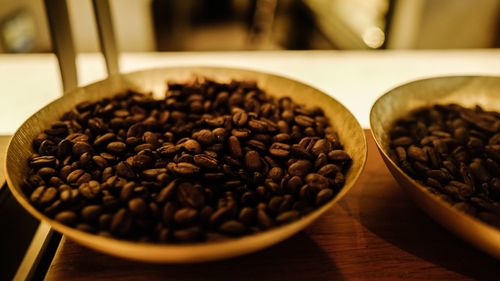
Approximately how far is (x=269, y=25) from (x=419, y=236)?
2970 millimetres

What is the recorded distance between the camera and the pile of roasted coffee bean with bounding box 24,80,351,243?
591 mm

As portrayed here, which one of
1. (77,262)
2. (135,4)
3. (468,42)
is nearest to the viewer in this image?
(77,262)

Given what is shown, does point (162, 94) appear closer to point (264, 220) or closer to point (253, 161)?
point (253, 161)

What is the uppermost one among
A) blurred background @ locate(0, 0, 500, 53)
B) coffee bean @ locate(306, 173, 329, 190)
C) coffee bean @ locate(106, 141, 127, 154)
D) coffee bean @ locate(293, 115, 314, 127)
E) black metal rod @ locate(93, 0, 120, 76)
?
black metal rod @ locate(93, 0, 120, 76)

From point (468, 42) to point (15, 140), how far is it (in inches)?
109

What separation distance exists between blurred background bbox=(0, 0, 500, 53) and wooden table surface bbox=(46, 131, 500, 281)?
1.24 metres

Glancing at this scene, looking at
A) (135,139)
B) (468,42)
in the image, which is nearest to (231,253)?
(135,139)

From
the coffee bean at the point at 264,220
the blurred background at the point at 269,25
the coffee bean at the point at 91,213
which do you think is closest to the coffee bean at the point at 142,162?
the coffee bean at the point at 91,213

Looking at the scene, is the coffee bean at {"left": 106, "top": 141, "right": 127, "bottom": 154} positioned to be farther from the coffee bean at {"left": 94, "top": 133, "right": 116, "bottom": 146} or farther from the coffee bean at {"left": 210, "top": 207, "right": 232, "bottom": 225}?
the coffee bean at {"left": 210, "top": 207, "right": 232, "bottom": 225}

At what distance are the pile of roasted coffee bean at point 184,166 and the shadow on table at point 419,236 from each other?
0.42 ft

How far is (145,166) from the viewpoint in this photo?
687mm

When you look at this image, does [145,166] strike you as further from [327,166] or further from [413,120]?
[413,120]

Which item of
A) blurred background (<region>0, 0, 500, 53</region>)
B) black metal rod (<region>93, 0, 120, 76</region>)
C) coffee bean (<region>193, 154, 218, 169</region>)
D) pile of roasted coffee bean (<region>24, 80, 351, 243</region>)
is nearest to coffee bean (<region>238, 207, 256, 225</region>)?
pile of roasted coffee bean (<region>24, 80, 351, 243</region>)

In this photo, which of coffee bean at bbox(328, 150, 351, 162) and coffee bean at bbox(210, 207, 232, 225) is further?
coffee bean at bbox(328, 150, 351, 162)
